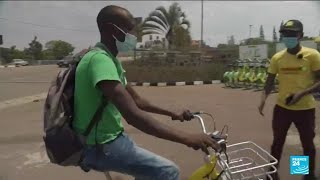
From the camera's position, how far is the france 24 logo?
478cm

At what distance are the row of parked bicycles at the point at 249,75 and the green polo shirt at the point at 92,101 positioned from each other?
14.8 meters

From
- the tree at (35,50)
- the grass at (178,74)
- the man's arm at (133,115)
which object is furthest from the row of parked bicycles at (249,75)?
the tree at (35,50)

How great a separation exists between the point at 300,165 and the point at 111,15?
3126 mm

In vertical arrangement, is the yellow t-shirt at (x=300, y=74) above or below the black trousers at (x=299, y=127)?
above

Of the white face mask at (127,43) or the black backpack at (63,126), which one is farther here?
the white face mask at (127,43)

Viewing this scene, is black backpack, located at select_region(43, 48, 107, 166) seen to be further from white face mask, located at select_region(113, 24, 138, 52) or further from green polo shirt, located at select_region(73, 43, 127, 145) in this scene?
white face mask, located at select_region(113, 24, 138, 52)

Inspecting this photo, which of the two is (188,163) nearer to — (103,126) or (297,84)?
(297,84)

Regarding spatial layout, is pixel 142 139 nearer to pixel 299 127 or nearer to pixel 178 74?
pixel 299 127

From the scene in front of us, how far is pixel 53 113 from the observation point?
7.98 feet

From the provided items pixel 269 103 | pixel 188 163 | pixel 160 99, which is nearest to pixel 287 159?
pixel 188 163

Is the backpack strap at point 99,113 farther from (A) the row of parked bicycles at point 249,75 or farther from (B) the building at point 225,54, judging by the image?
(B) the building at point 225,54

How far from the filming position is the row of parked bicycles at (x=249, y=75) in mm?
17203

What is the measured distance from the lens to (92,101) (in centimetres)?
248

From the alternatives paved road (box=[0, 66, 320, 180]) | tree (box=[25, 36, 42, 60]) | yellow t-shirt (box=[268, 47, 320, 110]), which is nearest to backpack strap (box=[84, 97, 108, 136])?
yellow t-shirt (box=[268, 47, 320, 110])
